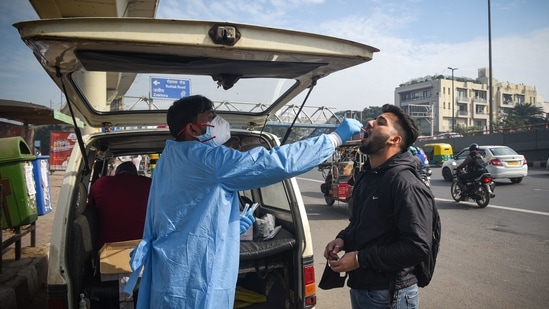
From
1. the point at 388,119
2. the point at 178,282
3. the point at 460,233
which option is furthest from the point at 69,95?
the point at 460,233

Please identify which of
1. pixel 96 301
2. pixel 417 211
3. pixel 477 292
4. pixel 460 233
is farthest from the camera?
pixel 460 233

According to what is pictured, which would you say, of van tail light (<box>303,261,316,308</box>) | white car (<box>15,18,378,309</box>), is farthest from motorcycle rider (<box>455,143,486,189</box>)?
van tail light (<box>303,261,316,308</box>)

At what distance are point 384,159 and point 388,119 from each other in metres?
0.24

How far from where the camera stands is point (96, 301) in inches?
105

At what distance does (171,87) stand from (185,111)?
752 mm

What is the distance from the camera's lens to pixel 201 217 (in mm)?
1947

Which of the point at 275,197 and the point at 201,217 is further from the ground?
the point at 201,217

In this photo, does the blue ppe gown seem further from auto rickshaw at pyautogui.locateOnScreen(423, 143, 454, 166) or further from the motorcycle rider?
auto rickshaw at pyautogui.locateOnScreen(423, 143, 454, 166)

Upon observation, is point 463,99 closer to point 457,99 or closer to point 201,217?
point 457,99

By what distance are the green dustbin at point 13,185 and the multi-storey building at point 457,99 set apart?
7010 centimetres

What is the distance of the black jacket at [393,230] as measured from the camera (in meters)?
1.80

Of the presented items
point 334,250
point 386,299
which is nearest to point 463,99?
point 334,250

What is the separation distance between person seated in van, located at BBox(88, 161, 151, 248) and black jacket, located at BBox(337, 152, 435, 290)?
2.04m

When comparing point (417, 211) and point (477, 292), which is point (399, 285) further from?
point (477, 292)
